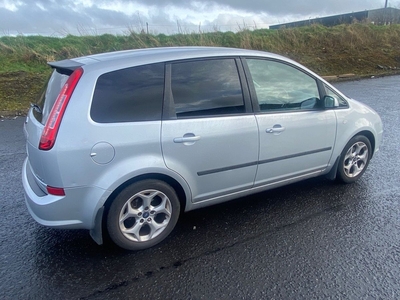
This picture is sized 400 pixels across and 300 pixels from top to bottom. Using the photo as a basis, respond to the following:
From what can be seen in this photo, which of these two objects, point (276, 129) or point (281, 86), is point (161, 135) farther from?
point (281, 86)

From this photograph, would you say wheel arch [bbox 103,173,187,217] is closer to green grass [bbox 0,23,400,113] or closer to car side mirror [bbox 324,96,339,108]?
car side mirror [bbox 324,96,339,108]

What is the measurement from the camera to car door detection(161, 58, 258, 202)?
9.91 feet

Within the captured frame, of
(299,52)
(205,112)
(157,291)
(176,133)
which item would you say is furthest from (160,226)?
(299,52)

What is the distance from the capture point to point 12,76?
11.3 metres

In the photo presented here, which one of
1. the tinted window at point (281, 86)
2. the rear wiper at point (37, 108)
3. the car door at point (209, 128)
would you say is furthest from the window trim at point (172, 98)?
the rear wiper at point (37, 108)

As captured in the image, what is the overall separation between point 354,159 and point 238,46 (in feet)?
46.9

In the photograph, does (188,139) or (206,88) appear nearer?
(188,139)

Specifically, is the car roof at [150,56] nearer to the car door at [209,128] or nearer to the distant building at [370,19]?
the car door at [209,128]

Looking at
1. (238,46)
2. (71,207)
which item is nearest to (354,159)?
(71,207)

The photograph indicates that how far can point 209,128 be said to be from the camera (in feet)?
10.3

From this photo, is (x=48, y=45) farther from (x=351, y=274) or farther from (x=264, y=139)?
(x=351, y=274)

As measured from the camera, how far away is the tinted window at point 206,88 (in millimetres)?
3115

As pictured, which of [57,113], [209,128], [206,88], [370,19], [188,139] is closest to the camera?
[57,113]

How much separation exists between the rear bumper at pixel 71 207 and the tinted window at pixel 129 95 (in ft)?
1.98
